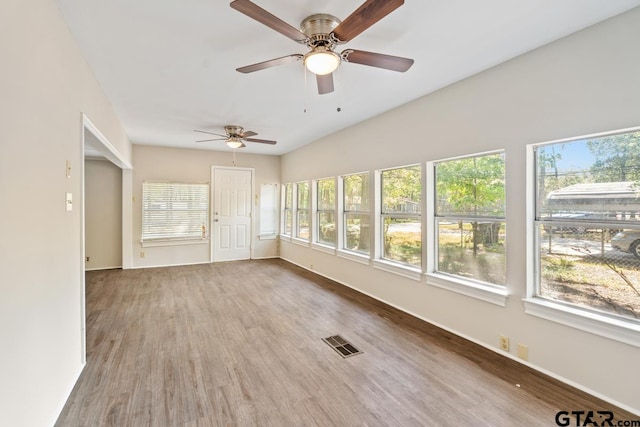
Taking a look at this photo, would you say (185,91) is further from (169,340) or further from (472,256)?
(472,256)

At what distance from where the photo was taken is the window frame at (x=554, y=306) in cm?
199

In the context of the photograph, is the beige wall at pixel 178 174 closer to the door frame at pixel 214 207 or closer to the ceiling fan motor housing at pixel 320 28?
the door frame at pixel 214 207

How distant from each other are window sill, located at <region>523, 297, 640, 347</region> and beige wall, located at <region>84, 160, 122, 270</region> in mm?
7190

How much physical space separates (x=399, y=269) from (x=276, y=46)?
2.88 meters

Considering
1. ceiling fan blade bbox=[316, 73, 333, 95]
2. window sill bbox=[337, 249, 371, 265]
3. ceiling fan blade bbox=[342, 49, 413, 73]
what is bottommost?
window sill bbox=[337, 249, 371, 265]

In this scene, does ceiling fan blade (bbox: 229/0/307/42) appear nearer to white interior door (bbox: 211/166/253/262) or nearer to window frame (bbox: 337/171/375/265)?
window frame (bbox: 337/171/375/265)

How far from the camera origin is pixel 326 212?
19.1ft

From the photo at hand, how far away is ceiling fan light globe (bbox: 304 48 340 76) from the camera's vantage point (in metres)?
2.04

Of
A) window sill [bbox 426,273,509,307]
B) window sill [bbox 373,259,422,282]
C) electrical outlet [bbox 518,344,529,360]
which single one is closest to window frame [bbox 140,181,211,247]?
window sill [bbox 373,259,422,282]

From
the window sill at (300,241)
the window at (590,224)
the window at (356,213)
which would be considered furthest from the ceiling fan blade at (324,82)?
the window sill at (300,241)

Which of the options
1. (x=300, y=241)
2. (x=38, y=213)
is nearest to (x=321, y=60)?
(x=38, y=213)

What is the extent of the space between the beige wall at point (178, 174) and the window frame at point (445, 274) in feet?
15.9

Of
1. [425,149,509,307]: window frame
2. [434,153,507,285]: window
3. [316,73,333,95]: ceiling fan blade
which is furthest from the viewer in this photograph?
[434,153,507,285]: window

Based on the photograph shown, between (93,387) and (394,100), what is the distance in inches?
158
